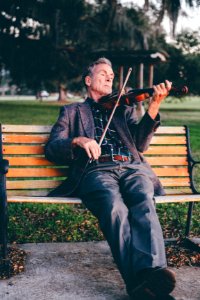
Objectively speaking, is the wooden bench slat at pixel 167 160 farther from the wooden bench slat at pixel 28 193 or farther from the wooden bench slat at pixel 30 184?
the wooden bench slat at pixel 28 193

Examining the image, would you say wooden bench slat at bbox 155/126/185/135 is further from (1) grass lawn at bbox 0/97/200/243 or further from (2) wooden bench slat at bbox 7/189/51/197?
(2) wooden bench slat at bbox 7/189/51/197

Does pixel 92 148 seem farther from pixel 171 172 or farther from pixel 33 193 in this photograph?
pixel 171 172

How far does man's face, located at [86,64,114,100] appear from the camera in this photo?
395cm

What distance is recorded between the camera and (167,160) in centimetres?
436

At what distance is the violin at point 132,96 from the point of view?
139 inches

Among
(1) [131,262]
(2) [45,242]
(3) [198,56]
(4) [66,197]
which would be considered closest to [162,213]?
(2) [45,242]

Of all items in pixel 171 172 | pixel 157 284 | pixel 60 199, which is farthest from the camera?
pixel 171 172

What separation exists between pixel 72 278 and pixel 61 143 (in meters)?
0.99

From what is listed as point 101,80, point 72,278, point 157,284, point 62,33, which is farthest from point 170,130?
point 62,33

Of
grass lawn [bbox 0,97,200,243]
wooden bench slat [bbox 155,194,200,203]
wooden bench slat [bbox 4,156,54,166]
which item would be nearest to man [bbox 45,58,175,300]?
wooden bench slat [bbox 155,194,200,203]

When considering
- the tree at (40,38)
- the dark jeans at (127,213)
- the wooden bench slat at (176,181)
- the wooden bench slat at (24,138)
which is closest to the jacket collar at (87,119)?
the dark jeans at (127,213)

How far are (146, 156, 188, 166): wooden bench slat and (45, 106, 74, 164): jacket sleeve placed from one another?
2.83 feet

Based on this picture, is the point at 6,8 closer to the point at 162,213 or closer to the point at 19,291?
the point at 162,213

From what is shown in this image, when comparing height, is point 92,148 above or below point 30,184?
above
